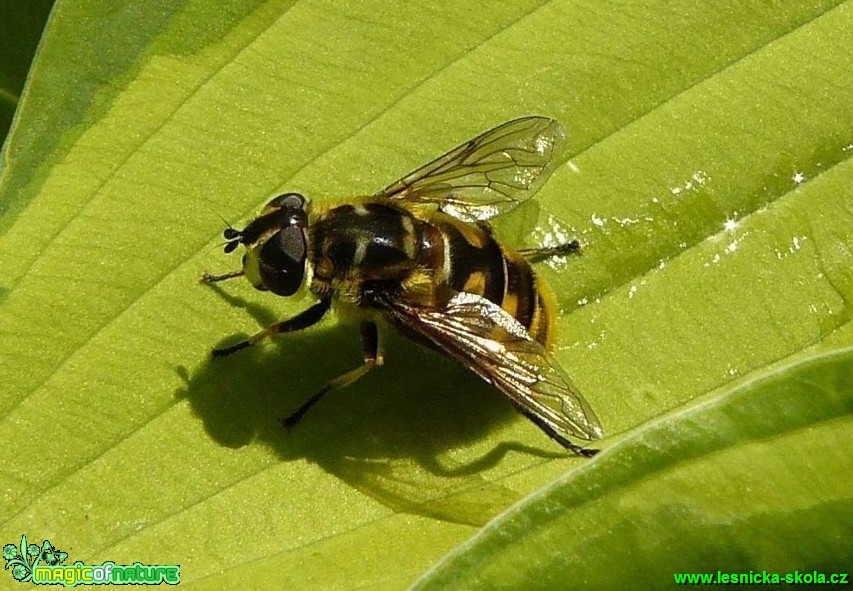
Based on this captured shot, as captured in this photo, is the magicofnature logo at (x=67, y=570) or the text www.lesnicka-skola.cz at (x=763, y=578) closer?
the text www.lesnicka-skola.cz at (x=763, y=578)

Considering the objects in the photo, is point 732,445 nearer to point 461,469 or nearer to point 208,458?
point 461,469

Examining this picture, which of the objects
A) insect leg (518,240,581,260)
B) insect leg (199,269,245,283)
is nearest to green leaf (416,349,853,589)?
insect leg (518,240,581,260)

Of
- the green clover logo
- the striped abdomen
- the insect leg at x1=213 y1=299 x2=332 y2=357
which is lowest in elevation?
the green clover logo

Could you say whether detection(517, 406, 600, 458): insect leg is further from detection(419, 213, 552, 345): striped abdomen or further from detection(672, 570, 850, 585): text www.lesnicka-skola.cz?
detection(672, 570, 850, 585): text www.lesnicka-skola.cz

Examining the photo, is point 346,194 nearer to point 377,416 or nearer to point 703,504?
point 377,416

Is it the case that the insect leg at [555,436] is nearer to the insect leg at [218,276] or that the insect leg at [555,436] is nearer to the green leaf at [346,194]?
the green leaf at [346,194]

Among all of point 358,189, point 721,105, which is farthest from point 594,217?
point 358,189

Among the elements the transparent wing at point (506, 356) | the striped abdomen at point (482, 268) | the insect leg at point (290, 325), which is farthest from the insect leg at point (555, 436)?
the insect leg at point (290, 325)
